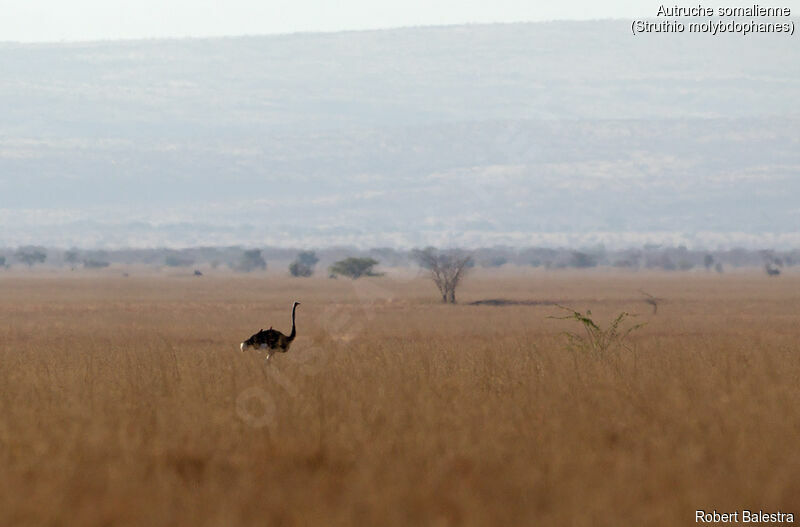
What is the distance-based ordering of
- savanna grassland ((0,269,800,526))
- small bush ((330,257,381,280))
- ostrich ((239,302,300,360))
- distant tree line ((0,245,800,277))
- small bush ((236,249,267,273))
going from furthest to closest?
distant tree line ((0,245,800,277)) < small bush ((236,249,267,273)) < small bush ((330,257,381,280)) < ostrich ((239,302,300,360)) < savanna grassland ((0,269,800,526))

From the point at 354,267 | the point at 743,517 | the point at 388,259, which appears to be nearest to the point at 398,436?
the point at 743,517

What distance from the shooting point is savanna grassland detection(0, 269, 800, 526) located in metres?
7.75

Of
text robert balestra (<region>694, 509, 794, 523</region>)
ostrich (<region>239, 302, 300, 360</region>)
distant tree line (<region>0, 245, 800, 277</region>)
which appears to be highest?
distant tree line (<region>0, 245, 800, 277</region>)

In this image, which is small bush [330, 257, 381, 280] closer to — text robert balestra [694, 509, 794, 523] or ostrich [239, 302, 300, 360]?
ostrich [239, 302, 300, 360]

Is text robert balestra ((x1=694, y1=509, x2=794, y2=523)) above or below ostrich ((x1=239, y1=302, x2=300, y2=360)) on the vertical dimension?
below

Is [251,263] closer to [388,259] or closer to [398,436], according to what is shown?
[388,259]

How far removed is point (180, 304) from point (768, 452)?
1448 inches

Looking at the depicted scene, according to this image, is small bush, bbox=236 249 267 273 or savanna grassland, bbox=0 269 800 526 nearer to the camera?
savanna grassland, bbox=0 269 800 526

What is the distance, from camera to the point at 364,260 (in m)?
73.6

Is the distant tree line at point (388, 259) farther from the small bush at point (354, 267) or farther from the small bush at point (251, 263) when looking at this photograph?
the small bush at point (354, 267)

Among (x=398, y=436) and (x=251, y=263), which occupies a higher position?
(x=251, y=263)

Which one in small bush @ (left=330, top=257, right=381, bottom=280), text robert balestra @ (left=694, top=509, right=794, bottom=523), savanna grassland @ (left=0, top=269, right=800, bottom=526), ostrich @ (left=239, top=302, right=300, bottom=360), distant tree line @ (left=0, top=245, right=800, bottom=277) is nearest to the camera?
text robert balestra @ (left=694, top=509, right=794, bottom=523)

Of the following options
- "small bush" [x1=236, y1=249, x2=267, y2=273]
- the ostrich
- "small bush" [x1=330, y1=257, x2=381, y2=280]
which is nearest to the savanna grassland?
the ostrich

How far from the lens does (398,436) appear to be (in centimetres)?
1002
